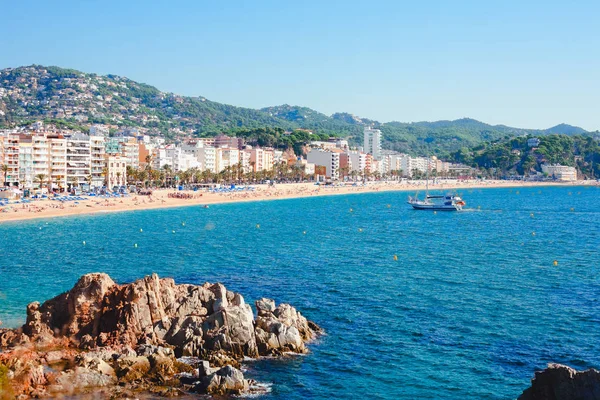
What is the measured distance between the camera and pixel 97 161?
4621 inches

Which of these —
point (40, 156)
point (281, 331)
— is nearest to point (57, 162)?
point (40, 156)

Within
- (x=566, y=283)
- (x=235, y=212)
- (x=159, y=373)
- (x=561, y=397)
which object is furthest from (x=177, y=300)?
(x=235, y=212)

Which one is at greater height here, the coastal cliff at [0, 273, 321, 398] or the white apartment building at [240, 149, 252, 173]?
the white apartment building at [240, 149, 252, 173]

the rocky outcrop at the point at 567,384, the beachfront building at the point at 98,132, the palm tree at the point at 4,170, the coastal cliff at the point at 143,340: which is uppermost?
the beachfront building at the point at 98,132

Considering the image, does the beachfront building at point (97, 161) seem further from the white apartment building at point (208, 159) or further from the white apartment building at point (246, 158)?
the white apartment building at point (246, 158)

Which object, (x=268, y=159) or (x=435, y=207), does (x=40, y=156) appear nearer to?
(x=435, y=207)

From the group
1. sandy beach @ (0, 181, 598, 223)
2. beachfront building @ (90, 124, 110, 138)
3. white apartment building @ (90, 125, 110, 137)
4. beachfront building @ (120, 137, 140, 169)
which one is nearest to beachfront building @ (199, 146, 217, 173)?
sandy beach @ (0, 181, 598, 223)

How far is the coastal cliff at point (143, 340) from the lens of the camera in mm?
21156

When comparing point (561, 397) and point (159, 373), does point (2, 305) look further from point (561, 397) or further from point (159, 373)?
point (561, 397)

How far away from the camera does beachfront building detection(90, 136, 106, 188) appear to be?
11619cm

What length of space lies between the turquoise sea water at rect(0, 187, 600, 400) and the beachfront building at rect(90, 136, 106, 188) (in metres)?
39.6

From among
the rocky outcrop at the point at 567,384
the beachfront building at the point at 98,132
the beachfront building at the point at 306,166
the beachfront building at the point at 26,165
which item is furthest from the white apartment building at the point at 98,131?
the rocky outcrop at the point at 567,384

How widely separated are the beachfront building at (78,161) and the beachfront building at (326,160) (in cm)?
8291

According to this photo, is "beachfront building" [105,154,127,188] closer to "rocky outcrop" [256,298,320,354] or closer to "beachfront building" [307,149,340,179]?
"beachfront building" [307,149,340,179]
